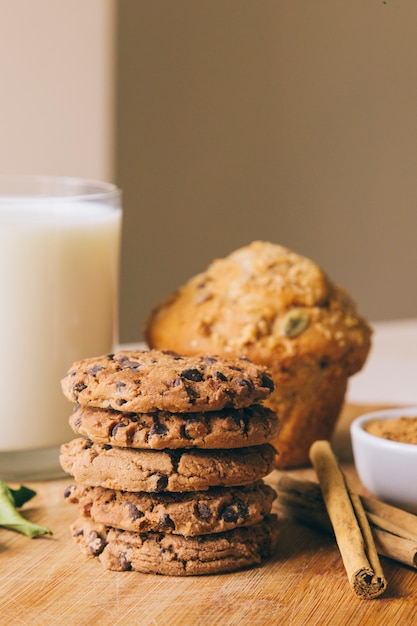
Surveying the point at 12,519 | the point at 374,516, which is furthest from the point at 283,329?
the point at 12,519

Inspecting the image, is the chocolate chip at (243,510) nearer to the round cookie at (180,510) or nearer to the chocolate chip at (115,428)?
the round cookie at (180,510)

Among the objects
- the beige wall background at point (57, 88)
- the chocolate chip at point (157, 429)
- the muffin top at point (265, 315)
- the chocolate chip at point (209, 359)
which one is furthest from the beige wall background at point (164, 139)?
the chocolate chip at point (157, 429)

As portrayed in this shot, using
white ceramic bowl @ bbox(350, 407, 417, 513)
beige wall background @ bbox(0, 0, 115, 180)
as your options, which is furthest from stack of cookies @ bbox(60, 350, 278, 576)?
beige wall background @ bbox(0, 0, 115, 180)

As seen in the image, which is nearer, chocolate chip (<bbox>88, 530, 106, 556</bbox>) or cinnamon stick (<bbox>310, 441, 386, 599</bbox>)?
cinnamon stick (<bbox>310, 441, 386, 599</bbox>)

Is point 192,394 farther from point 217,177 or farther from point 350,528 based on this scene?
point 217,177

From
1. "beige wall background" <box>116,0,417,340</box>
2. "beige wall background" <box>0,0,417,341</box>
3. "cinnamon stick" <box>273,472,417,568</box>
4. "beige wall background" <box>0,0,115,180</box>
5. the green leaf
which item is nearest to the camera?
"cinnamon stick" <box>273,472,417,568</box>

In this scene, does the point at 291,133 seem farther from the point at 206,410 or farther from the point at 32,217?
the point at 206,410

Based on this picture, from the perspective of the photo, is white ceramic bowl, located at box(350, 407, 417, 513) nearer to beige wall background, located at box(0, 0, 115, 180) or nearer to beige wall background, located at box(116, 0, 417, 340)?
beige wall background, located at box(116, 0, 417, 340)
